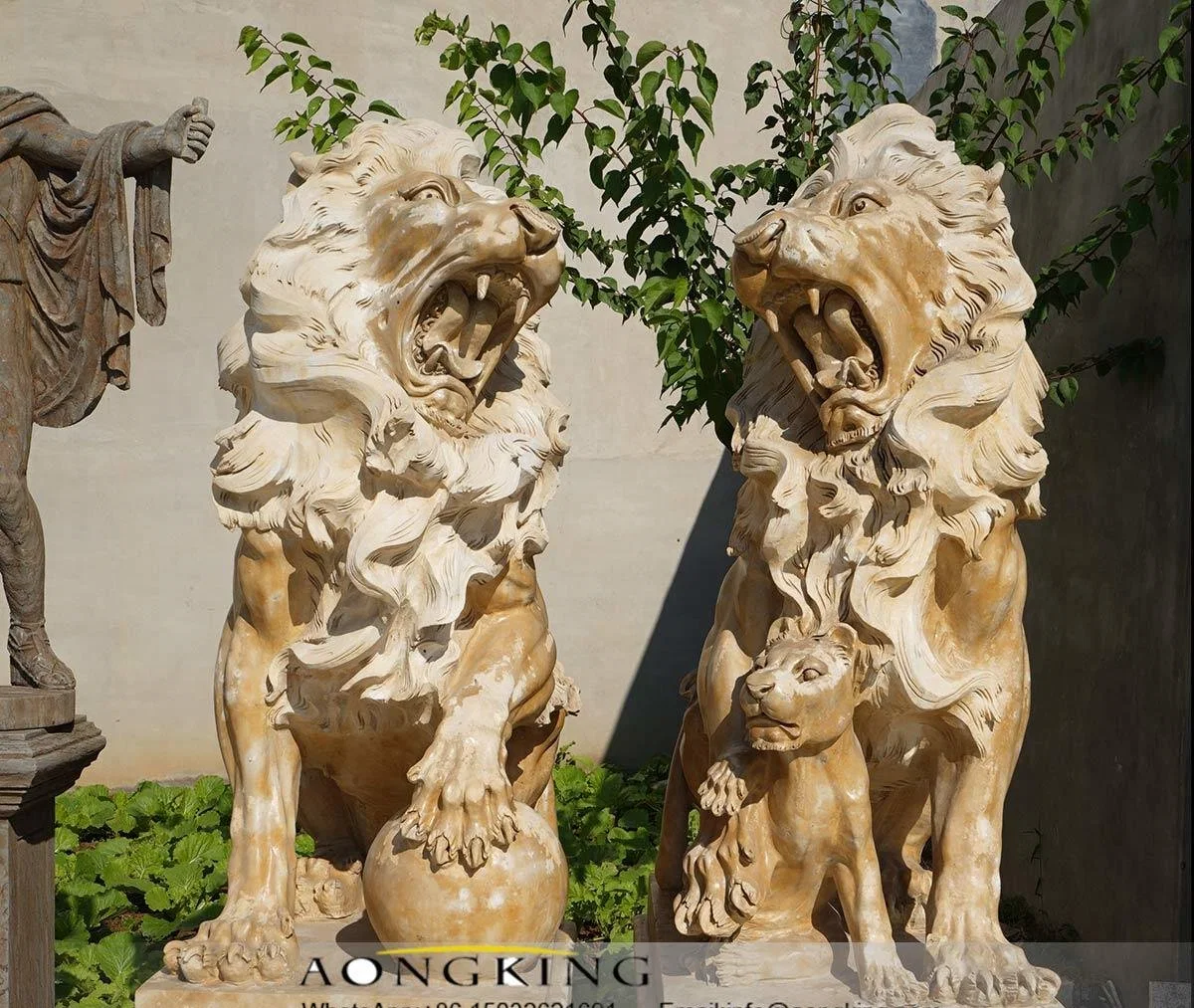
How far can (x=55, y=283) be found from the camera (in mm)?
3619

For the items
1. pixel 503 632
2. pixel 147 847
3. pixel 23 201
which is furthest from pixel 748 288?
pixel 147 847

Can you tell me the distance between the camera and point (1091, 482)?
443cm

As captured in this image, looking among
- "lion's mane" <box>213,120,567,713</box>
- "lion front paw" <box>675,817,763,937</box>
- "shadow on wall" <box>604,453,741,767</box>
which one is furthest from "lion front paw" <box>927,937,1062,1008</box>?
"shadow on wall" <box>604,453,741,767</box>

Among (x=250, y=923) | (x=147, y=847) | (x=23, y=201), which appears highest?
(x=23, y=201)

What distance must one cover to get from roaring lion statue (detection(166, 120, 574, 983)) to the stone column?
78 centimetres

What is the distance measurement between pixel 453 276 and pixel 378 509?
45cm

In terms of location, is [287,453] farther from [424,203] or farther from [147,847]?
[147,847]

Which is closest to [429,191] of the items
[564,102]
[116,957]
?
[564,102]

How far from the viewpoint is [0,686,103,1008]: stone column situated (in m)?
3.32

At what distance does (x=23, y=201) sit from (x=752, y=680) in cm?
216

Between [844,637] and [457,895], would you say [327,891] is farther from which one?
[844,637]

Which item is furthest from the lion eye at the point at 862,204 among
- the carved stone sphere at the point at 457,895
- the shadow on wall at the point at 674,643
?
the shadow on wall at the point at 674,643

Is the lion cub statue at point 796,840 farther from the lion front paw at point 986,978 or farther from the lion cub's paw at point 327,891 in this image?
the lion cub's paw at point 327,891

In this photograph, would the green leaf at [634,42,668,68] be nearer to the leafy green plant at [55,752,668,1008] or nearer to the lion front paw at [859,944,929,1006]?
the lion front paw at [859,944,929,1006]
